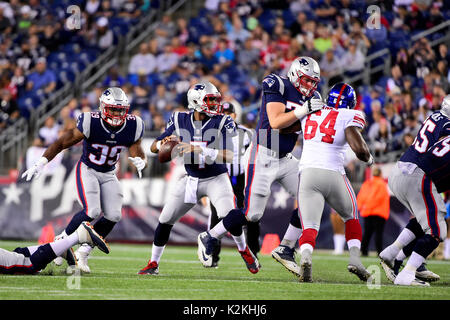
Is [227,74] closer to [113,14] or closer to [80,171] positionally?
[113,14]

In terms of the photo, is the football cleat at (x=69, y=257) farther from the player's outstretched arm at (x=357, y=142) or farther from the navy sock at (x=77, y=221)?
the player's outstretched arm at (x=357, y=142)

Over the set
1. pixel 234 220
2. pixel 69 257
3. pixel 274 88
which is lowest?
pixel 69 257

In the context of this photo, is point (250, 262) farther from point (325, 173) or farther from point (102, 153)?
point (102, 153)

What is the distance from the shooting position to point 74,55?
709 inches

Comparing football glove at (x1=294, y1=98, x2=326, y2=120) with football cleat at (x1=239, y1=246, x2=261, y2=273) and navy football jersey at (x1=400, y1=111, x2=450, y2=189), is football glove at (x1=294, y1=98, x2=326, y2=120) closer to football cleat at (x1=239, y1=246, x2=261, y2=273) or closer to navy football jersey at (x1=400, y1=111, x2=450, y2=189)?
navy football jersey at (x1=400, y1=111, x2=450, y2=189)

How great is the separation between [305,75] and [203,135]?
1.12 metres

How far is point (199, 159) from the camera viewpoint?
7.54 metres

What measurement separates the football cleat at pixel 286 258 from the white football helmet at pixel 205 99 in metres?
1.47

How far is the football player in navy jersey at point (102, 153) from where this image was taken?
7730 mm

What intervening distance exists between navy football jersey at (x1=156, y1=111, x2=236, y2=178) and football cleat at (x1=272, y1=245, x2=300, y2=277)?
968mm

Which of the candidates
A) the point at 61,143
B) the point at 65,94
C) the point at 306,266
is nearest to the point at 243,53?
the point at 65,94

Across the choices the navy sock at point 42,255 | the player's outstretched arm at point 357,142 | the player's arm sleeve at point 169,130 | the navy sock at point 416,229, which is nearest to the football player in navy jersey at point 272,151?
the player's outstretched arm at point 357,142
